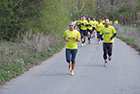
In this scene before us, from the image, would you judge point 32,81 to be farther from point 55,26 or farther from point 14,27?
point 55,26

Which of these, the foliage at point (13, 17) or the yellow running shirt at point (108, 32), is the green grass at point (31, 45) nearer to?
the foliage at point (13, 17)

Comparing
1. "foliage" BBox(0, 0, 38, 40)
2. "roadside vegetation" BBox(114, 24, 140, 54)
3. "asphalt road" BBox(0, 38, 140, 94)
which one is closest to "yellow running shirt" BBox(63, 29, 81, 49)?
"asphalt road" BBox(0, 38, 140, 94)

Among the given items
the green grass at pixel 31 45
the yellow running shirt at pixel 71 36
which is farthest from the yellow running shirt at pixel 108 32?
the green grass at pixel 31 45

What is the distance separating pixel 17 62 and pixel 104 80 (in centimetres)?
376

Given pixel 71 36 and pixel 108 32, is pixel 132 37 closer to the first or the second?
pixel 108 32

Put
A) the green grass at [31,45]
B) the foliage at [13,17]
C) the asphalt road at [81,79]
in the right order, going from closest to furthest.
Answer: the asphalt road at [81,79]
the green grass at [31,45]
the foliage at [13,17]

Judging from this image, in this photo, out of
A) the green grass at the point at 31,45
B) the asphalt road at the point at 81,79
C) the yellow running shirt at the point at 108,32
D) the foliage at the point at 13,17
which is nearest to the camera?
the asphalt road at the point at 81,79

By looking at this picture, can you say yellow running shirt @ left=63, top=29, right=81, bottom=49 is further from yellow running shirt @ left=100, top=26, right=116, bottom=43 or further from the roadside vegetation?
the roadside vegetation

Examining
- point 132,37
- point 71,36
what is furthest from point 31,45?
point 132,37

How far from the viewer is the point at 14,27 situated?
13555 mm

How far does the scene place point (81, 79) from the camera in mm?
8312

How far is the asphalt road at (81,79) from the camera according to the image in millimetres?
6981

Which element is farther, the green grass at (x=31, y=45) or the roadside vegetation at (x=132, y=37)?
the roadside vegetation at (x=132, y=37)

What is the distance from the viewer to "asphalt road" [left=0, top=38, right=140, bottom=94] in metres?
6.98
